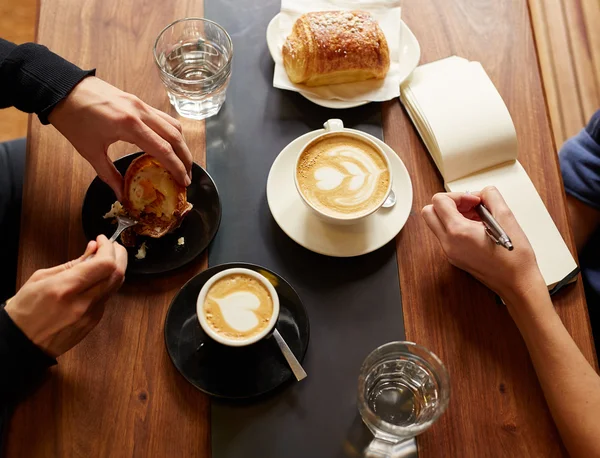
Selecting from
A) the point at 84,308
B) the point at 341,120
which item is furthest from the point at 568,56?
the point at 84,308

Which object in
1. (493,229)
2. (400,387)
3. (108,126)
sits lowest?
(400,387)

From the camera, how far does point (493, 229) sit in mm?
1016

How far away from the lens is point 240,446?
91 cm

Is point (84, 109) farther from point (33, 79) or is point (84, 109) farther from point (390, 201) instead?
point (390, 201)

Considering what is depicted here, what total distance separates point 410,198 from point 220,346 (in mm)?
477

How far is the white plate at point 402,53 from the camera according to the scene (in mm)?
1209

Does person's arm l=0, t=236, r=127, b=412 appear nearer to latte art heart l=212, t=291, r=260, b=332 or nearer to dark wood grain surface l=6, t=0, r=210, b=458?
dark wood grain surface l=6, t=0, r=210, b=458

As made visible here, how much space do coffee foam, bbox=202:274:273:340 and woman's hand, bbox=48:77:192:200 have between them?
22 cm

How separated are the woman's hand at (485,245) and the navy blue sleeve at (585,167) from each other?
1.11ft

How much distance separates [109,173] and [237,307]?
0.36 meters

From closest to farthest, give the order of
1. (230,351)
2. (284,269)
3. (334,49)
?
(230,351)
(284,269)
(334,49)

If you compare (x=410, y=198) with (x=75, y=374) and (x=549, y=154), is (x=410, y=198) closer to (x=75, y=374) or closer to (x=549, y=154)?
(x=549, y=154)

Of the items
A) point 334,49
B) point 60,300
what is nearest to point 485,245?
point 334,49

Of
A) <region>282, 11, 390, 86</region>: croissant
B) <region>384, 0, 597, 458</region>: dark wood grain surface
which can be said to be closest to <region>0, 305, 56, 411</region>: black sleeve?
<region>384, 0, 597, 458</region>: dark wood grain surface
